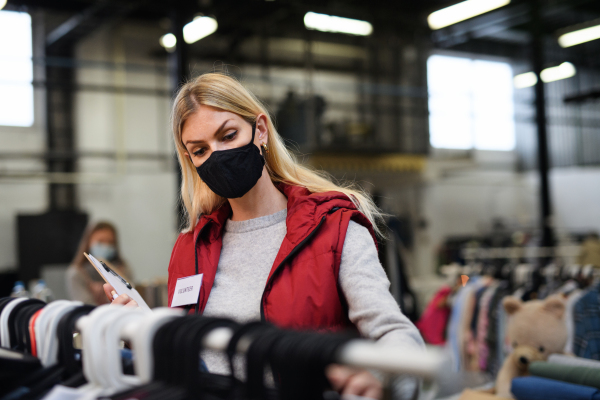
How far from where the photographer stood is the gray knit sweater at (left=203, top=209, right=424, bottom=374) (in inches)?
40.0

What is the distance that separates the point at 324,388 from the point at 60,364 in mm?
486

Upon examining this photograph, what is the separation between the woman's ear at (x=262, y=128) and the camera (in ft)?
4.42

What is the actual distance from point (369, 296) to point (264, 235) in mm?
359

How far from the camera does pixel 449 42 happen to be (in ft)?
32.3

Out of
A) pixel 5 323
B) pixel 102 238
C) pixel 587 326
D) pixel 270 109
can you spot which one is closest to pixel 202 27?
pixel 270 109

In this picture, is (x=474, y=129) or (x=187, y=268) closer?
(x=187, y=268)

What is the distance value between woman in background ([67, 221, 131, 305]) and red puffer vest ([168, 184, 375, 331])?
2.87 m

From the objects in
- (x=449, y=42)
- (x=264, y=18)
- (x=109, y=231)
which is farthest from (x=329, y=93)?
(x=109, y=231)

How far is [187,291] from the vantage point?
127 cm

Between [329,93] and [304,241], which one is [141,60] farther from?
[304,241]

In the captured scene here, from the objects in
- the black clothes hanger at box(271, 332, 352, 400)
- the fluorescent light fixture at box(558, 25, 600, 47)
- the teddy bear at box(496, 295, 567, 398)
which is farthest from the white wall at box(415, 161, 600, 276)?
the black clothes hanger at box(271, 332, 352, 400)

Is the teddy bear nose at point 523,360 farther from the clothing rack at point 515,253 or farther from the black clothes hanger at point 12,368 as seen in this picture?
the clothing rack at point 515,253

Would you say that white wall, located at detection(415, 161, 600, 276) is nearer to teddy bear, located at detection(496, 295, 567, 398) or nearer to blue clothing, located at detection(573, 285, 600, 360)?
blue clothing, located at detection(573, 285, 600, 360)

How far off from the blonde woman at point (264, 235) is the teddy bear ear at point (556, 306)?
1.63 metres
